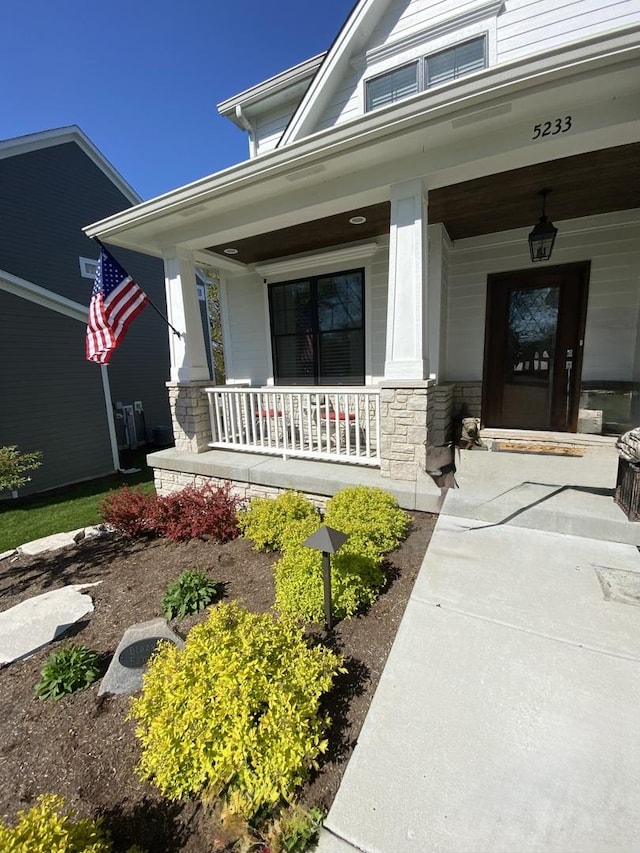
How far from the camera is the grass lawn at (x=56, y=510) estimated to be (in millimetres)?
4961

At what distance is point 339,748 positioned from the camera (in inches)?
59.5

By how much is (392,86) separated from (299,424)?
4978 mm

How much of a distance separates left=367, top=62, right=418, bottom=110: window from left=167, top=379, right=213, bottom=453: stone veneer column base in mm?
4724

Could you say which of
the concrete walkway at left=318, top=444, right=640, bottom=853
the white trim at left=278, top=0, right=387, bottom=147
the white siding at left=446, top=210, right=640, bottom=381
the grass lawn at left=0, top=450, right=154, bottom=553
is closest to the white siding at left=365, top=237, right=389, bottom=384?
the white siding at left=446, top=210, right=640, bottom=381

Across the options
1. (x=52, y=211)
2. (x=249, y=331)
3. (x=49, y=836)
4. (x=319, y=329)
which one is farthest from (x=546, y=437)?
(x=52, y=211)

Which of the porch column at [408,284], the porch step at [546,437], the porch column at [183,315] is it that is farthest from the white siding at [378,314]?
the porch column at [183,315]

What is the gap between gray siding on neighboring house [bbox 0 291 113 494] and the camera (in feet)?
22.1

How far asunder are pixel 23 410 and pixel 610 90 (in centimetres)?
923

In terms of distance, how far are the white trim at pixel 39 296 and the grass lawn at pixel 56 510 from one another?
11.9ft

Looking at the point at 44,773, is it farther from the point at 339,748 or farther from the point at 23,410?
the point at 23,410

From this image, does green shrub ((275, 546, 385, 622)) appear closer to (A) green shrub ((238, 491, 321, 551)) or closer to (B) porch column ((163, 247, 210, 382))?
(A) green shrub ((238, 491, 321, 551))

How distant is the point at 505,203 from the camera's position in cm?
411

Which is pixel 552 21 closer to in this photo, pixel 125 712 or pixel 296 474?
pixel 296 474

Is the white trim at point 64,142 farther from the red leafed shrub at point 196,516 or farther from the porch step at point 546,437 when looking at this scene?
the porch step at point 546,437
